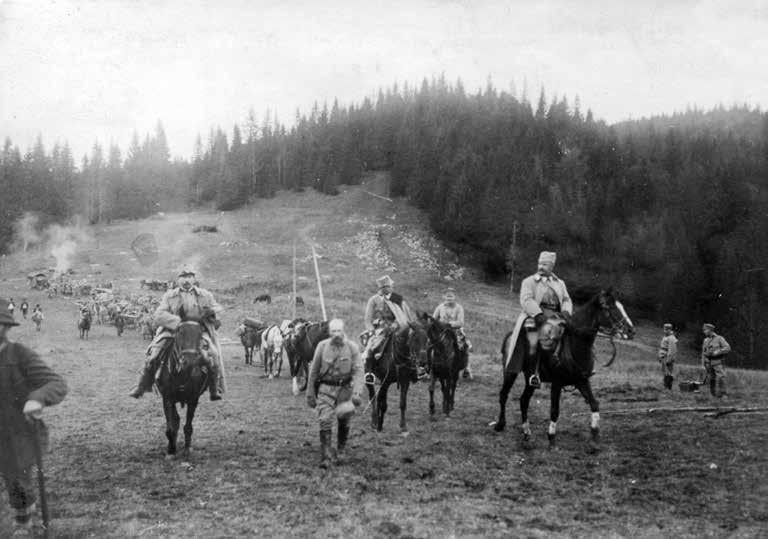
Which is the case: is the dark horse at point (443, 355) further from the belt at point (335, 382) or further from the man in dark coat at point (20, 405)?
the man in dark coat at point (20, 405)

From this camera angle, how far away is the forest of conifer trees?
52.0 m

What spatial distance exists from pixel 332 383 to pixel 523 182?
66482 millimetres

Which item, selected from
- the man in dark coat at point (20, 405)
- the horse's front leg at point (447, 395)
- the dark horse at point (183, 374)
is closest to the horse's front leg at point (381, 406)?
the horse's front leg at point (447, 395)

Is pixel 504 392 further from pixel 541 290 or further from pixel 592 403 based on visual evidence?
pixel 541 290

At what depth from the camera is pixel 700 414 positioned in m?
13.2

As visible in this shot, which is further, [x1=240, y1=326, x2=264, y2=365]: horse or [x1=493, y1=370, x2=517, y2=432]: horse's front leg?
[x1=240, y1=326, x2=264, y2=365]: horse

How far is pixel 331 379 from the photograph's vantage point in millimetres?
9516

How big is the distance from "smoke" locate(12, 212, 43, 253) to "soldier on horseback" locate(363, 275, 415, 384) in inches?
3250

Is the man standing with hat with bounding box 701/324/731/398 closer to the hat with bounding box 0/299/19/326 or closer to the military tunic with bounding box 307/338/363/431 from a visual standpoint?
the military tunic with bounding box 307/338/363/431

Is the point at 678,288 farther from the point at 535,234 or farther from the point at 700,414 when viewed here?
the point at 700,414

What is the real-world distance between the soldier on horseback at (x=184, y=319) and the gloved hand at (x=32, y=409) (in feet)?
13.6

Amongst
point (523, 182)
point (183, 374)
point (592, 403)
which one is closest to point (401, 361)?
point (592, 403)

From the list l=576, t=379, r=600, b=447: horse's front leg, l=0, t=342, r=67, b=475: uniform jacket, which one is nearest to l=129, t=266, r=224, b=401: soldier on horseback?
l=0, t=342, r=67, b=475: uniform jacket

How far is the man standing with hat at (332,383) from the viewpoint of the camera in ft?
31.0
